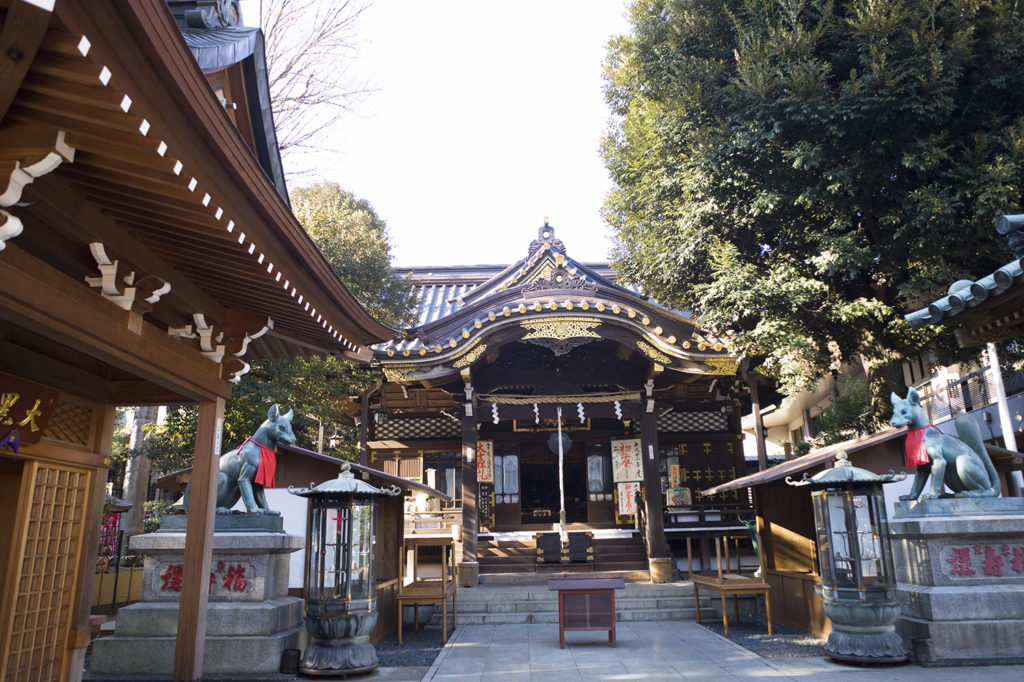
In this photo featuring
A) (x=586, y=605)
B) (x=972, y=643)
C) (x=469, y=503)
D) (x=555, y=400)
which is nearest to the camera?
(x=972, y=643)

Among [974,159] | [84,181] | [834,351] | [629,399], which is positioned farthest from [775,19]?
[84,181]

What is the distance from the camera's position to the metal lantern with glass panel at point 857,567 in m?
7.15

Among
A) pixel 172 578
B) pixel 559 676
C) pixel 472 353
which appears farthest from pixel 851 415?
pixel 172 578

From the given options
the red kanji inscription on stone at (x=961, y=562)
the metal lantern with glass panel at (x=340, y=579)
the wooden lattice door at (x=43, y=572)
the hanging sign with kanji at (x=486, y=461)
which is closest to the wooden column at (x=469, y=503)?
the hanging sign with kanji at (x=486, y=461)

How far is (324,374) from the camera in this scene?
528 inches

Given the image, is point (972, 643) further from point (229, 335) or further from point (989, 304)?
point (229, 335)

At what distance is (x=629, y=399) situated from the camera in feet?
48.4

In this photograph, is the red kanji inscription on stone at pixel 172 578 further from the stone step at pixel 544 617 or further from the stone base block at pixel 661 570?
the stone base block at pixel 661 570

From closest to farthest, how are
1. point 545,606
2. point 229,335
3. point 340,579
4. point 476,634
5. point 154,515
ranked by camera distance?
point 229,335
point 340,579
point 476,634
point 545,606
point 154,515

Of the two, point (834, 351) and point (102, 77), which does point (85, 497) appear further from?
point (834, 351)

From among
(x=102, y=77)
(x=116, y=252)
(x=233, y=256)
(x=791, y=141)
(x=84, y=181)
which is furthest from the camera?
(x=791, y=141)

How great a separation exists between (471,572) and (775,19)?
11.8 m

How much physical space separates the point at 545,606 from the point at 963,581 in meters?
6.49

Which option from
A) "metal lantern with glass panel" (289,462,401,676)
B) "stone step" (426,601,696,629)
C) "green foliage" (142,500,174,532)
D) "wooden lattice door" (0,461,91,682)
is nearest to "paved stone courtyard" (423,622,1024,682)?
"metal lantern with glass panel" (289,462,401,676)
